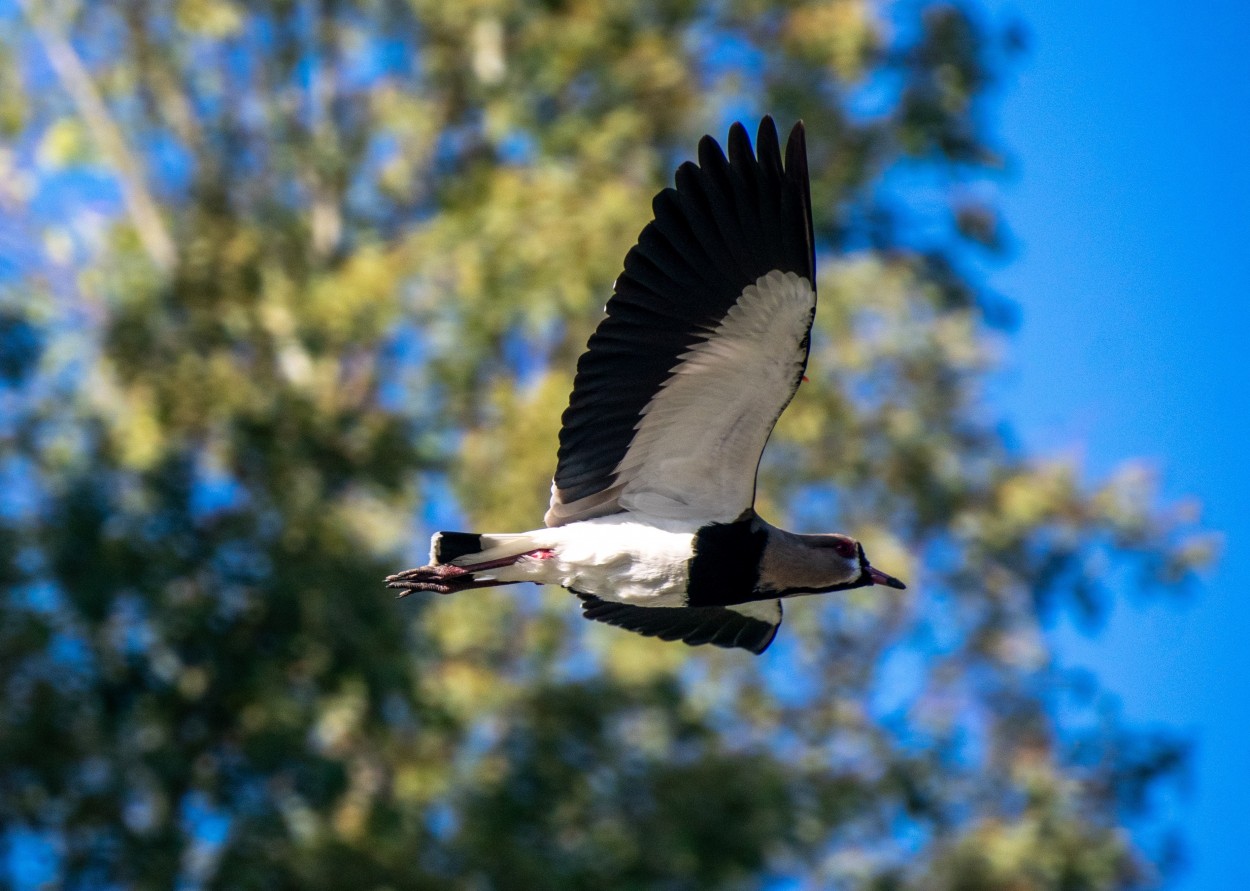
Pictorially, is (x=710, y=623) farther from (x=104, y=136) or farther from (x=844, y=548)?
(x=104, y=136)

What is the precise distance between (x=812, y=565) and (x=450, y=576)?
1194 mm

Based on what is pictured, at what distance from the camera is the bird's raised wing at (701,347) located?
581 cm

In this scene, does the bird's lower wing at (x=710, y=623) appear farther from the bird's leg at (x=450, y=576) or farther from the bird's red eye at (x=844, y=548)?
the bird's leg at (x=450, y=576)

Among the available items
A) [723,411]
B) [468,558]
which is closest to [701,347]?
[723,411]

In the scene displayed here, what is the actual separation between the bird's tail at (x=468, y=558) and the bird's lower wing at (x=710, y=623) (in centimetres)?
82

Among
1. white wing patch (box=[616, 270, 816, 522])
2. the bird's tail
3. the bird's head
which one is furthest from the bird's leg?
the bird's head

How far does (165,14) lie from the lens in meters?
16.6

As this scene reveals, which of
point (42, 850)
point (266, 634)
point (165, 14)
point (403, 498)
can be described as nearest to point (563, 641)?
point (403, 498)

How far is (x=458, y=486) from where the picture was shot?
14.1 metres

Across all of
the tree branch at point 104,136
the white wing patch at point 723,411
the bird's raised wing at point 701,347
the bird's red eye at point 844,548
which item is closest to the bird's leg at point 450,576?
the bird's raised wing at point 701,347

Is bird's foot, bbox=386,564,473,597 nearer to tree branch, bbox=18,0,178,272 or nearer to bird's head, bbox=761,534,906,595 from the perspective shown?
bird's head, bbox=761,534,906,595

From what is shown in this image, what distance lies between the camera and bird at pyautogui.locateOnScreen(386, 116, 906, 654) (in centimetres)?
584

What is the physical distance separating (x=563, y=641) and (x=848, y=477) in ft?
9.03

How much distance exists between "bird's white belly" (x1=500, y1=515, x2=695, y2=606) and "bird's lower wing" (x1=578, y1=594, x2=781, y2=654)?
0.74 m
